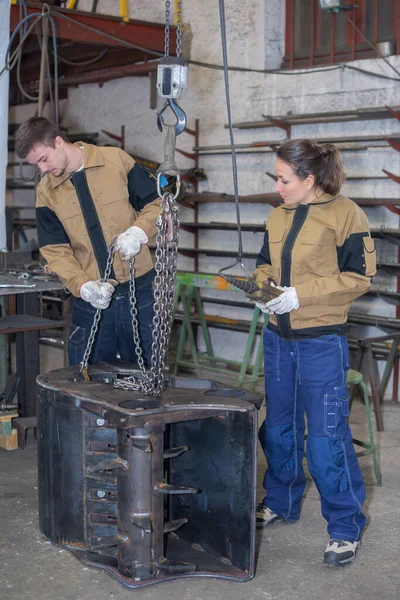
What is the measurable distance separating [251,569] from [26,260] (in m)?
2.71

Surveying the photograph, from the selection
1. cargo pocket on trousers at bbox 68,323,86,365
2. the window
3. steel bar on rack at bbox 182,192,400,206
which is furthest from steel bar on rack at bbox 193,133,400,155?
cargo pocket on trousers at bbox 68,323,86,365

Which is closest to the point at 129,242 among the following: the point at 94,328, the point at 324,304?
the point at 94,328

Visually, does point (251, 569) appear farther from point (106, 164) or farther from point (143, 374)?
point (106, 164)

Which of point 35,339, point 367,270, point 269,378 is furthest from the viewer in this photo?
point 35,339

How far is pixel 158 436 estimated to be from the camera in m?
2.46

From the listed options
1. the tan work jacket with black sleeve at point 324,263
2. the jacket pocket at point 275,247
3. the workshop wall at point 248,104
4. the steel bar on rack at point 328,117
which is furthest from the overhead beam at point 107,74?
the tan work jacket with black sleeve at point 324,263

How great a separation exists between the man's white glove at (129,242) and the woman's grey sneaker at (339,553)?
1202 mm

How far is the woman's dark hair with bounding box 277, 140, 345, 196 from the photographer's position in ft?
8.63

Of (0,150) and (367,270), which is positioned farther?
(0,150)

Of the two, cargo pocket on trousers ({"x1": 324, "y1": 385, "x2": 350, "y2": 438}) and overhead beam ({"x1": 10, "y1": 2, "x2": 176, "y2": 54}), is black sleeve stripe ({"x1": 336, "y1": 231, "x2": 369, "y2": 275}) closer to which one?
cargo pocket on trousers ({"x1": 324, "y1": 385, "x2": 350, "y2": 438})

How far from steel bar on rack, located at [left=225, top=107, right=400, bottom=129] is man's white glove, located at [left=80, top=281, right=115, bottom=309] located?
227 cm

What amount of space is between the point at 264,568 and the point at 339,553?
25 cm

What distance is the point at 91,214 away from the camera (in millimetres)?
3012

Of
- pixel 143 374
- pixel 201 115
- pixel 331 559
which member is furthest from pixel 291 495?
pixel 201 115
